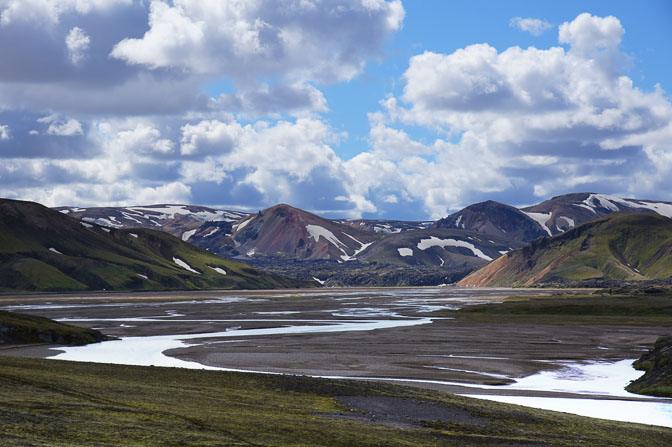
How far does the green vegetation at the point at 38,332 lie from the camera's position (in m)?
75.3

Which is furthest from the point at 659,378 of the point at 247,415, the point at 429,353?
the point at 247,415

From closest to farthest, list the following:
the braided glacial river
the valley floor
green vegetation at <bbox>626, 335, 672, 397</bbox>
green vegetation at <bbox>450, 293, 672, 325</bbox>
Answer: green vegetation at <bbox>626, 335, 672, 397</bbox>, the braided glacial river, the valley floor, green vegetation at <bbox>450, 293, 672, 325</bbox>

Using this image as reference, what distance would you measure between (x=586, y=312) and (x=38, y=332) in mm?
91244

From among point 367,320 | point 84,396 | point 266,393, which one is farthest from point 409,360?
point 367,320

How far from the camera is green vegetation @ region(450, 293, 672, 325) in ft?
366

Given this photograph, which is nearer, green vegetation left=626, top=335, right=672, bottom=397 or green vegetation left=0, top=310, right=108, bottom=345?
green vegetation left=626, top=335, right=672, bottom=397

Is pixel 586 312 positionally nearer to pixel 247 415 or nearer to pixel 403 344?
pixel 403 344

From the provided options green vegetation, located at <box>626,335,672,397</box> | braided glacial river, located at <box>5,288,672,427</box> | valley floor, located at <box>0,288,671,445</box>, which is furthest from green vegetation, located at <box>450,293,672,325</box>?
green vegetation, located at <box>626,335,672,397</box>

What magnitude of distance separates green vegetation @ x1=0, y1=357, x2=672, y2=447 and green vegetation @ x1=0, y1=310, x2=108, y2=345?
3408cm

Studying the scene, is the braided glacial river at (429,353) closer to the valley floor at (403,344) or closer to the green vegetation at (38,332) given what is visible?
the valley floor at (403,344)

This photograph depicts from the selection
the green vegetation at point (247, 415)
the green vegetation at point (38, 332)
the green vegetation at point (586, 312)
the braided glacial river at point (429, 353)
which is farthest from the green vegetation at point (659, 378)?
the green vegetation at point (586, 312)

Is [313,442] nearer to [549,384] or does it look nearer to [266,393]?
[266,393]

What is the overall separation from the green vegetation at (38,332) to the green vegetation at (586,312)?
212 ft

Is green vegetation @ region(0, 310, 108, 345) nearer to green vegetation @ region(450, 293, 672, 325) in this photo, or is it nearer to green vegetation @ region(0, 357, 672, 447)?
green vegetation @ region(0, 357, 672, 447)
